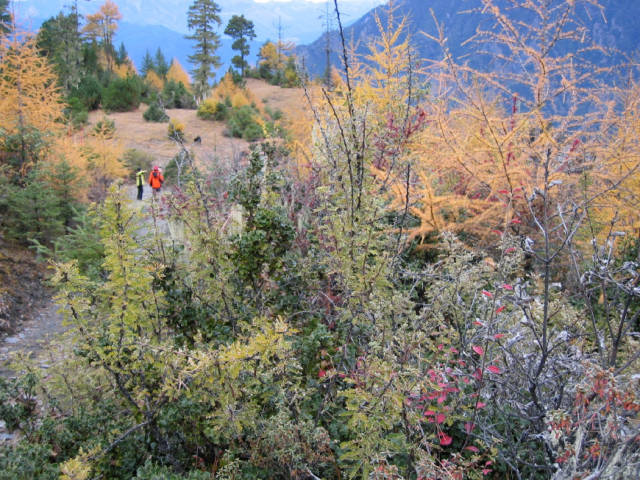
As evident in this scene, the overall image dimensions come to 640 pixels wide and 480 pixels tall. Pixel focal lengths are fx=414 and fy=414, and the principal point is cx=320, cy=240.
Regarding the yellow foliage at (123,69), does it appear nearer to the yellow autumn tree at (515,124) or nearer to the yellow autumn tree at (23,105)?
the yellow autumn tree at (23,105)

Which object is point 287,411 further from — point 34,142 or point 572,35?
point 34,142

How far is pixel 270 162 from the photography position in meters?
3.25

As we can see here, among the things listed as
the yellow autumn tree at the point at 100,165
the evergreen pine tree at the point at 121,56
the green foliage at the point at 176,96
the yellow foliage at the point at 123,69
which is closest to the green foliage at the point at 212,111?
the green foliage at the point at 176,96

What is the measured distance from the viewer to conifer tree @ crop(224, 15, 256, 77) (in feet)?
135

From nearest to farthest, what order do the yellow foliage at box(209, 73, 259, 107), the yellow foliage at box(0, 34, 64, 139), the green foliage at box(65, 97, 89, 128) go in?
the yellow foliage at box(0, 34, 64, 139) → the green foliage at box(65, 97, 89, 128) → the yellow foliage at box(209, 73, 259, 107)

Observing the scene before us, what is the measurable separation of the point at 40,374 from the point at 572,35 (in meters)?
5.32

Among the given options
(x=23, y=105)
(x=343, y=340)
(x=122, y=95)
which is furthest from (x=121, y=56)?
(x=343, y=340)

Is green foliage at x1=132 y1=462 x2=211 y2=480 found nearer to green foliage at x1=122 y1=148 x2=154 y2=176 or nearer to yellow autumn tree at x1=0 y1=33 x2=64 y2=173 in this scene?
yellow autumn tree at x1=0 y1=33 x2=64 y2=173

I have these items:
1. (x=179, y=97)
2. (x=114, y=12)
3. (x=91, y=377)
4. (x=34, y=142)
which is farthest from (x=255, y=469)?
(x=114, y=12)

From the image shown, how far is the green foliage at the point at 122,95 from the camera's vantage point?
2747cm

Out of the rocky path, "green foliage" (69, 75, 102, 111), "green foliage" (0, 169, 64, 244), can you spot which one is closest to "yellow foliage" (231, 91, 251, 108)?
"green foliage" (69, 75, 102, 111)

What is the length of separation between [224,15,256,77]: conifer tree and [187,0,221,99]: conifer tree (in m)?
3.57

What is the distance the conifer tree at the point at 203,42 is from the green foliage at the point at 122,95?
25.2ft

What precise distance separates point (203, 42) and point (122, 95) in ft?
39.9
